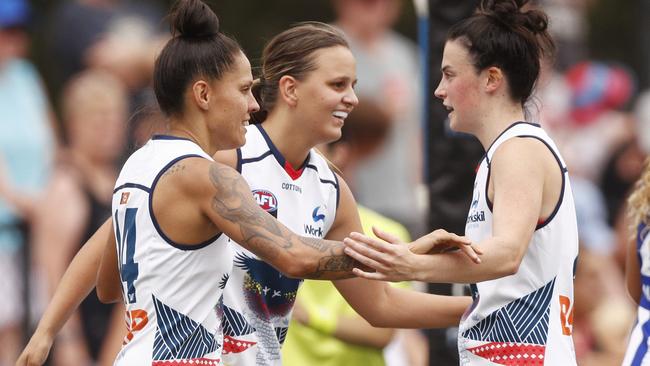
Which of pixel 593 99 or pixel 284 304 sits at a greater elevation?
pixel 593 99

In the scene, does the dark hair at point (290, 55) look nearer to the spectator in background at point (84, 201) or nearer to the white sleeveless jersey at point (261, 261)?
the white sleeveless jersey at point (261, 261)

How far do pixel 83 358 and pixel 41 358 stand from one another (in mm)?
4666

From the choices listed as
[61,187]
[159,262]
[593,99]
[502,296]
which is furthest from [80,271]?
[593,99]

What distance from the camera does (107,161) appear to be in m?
9.57

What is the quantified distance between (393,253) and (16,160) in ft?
18.4

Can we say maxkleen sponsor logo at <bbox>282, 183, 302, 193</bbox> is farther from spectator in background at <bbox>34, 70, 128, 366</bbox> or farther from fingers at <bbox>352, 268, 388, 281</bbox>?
spectator in background at <bbox>34, 70, 128, 366</bbox>

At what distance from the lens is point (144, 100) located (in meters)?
9.98

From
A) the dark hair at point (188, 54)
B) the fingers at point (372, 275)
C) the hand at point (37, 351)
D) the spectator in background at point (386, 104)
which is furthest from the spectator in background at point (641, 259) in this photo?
the spectator in background at point (386, 104)

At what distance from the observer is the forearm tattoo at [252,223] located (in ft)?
14.8

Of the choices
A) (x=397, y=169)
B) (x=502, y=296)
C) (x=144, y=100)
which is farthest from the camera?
(x=397, y=169)

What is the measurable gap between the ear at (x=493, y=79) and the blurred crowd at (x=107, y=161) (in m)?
2.92

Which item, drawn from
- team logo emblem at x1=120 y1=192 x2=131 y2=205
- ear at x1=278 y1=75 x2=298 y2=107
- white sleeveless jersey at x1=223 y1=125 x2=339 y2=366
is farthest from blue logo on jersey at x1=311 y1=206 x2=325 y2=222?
team logo emblem at x1=120 y1=192 x2=131 y2=205

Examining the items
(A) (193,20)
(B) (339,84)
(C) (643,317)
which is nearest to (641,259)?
(C) (643,317)

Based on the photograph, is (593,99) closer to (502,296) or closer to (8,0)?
(8,0)
